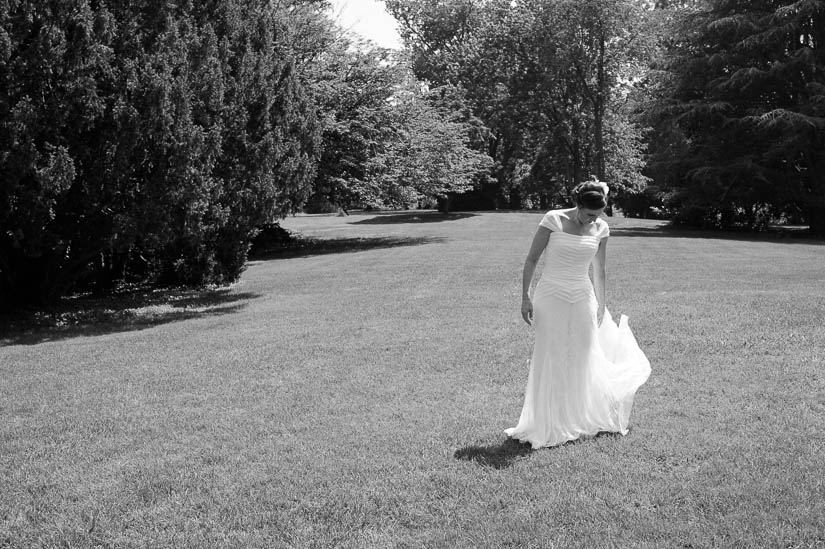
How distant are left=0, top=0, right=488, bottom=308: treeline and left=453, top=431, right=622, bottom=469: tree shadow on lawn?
8776mm

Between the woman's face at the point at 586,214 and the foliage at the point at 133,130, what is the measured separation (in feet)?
29.5

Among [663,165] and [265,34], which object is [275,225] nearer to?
[265,34]

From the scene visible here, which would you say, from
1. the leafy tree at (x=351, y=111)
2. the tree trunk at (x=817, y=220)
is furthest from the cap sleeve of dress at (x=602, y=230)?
the tree trunk at (x=817, y=220)

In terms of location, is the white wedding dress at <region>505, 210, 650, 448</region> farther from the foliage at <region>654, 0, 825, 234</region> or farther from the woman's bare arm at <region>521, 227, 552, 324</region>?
the foliage at <region>654, 0, 825, 234</region>

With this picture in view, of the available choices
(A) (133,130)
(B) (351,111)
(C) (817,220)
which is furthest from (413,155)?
(A) (133,130)

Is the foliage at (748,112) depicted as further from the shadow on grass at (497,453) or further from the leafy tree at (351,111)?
the shadow on grass at (497,453)

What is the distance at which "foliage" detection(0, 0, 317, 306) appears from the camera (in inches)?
455

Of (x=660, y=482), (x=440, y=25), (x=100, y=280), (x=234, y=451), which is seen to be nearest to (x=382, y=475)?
(x=234, y=451)

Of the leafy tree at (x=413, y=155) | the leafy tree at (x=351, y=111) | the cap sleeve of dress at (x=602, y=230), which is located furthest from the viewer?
the leafy tree at (x=413, y=155)

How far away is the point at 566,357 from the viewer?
5.68 metres

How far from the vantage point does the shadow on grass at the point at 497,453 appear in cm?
532

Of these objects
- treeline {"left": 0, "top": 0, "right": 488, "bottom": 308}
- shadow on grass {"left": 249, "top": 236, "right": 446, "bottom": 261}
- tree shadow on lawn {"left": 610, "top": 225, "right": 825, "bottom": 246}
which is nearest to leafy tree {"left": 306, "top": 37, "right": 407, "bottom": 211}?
shadow on grass {"left": 249, "top": 236, "right": 446, "bottom": 261}

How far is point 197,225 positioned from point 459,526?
1102 cm

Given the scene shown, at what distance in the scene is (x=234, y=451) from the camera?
579cm
